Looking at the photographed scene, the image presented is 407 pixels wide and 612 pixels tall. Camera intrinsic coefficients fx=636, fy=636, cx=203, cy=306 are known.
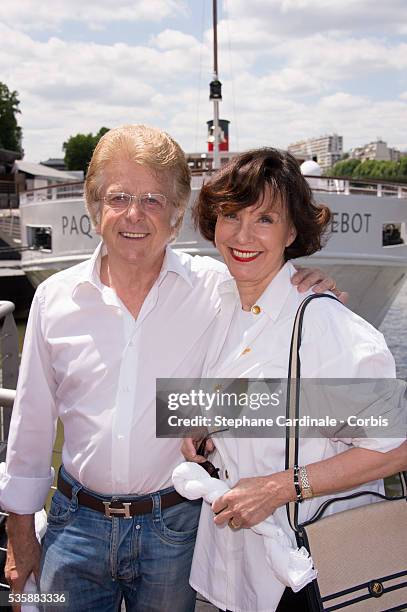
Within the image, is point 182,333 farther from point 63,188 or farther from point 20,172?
point 20,172

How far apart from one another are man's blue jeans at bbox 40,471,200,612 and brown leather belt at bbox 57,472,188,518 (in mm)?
15

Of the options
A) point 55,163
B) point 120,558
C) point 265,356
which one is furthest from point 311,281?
point 55,163

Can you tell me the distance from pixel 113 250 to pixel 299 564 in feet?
3.57

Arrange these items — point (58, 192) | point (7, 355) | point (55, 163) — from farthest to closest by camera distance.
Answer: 1. point (55, 163)
2. point (58, 192)
3. point (7, 355)

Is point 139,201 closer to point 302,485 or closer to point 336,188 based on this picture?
point 302,485

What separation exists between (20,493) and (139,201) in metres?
1.03

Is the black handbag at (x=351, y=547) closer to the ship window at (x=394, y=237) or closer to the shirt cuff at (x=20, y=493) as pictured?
the shirt cuff at (x=20, y=493)

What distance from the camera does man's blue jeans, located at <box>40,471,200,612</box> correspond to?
6.33 ft

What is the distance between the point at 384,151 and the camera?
18088 centimetres

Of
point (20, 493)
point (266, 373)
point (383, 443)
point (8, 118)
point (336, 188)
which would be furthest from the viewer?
point (8, 118)

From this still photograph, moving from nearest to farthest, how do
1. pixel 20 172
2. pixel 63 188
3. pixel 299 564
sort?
pixel 299 564 → pixel 63 188 → pixel 20 172

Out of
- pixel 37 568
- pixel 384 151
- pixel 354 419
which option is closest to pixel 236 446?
pixel 354 419

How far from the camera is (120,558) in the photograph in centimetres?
192

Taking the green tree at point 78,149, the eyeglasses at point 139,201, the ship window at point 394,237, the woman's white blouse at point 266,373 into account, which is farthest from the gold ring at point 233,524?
the green tree at point 78,149
